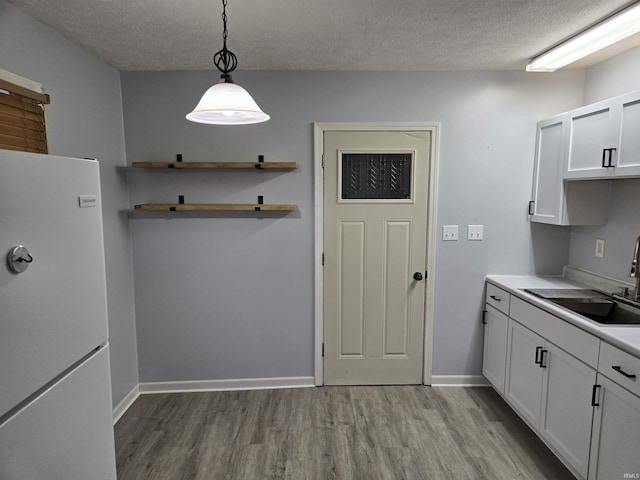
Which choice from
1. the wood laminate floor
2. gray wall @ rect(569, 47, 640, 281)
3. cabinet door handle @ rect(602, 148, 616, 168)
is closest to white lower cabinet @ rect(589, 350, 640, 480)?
the wood laminate floor

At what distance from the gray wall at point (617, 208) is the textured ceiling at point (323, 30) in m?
0.20

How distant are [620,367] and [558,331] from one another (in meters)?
0.44

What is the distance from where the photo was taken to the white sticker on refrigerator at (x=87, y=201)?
1.26 meters

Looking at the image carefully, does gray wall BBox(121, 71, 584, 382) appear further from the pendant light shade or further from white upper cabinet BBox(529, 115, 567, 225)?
the pendant light shade

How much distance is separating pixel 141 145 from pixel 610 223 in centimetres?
344

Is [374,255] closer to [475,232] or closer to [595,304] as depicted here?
[475,232]

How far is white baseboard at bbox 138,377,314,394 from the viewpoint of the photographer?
123 inches

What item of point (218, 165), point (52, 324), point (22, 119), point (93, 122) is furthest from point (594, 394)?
point (93, 122)

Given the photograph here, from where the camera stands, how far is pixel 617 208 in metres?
2.61

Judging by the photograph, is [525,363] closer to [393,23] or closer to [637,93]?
[637,93]

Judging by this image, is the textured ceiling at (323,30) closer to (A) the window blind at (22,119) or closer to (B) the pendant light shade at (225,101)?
(A) the window blind at (22,119)

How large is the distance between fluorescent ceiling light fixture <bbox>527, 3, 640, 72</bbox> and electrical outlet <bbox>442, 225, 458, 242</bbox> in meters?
1.23

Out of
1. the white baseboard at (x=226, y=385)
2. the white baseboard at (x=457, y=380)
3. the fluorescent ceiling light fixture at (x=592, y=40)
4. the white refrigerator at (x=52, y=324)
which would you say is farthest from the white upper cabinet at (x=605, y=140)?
the white refrigerator at (x=52, y=324)

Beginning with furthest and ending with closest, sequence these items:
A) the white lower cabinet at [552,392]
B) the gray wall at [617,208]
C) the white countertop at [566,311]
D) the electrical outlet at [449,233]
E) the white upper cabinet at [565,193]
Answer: the electrical outlet at [449,233] < the white upper cabinet at [565,193] < the gray wall at [617,208] < the white lower cabinet at [552,392] < the white countertop at [566,311]
